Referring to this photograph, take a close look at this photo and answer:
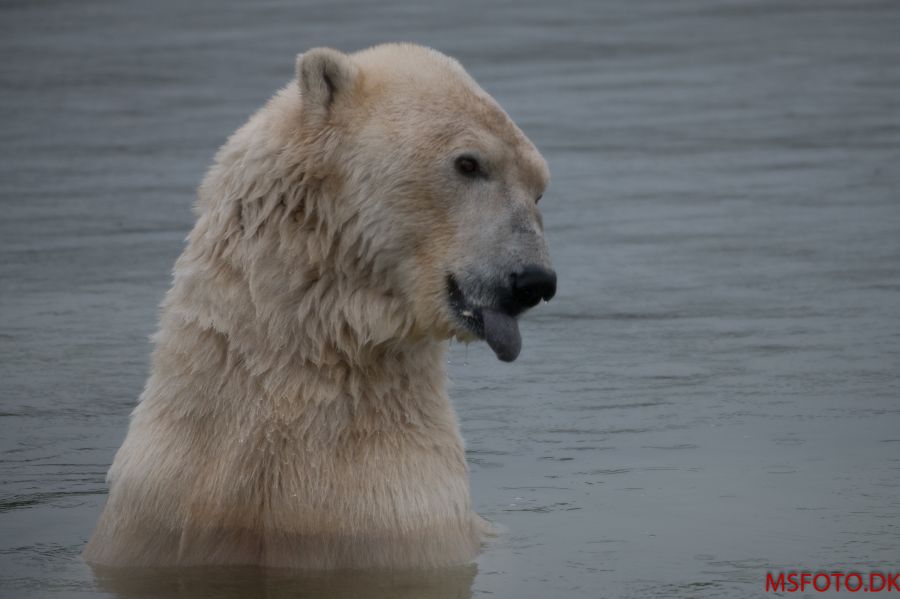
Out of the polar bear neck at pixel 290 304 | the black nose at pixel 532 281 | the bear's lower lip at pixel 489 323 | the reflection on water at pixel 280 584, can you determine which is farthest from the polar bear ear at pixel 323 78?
the reflection on water at pixel 280 584

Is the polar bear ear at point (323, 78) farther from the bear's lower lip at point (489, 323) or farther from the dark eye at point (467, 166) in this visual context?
the bear's lower lip at point (489, 323)

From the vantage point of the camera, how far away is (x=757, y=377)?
24.6ft

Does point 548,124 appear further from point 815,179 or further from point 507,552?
point 507,552

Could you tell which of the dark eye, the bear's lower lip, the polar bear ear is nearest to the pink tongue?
the bear's lower lip

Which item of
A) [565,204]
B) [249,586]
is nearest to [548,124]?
[565,204]

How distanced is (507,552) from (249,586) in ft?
2.78

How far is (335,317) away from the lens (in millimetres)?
4781

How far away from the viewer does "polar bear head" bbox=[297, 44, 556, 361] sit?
4.66 meters

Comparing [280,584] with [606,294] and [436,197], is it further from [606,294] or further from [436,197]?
[606,294]

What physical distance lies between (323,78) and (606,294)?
4.40 metres

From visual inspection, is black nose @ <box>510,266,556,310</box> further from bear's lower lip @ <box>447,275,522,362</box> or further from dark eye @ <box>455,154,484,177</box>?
dark eye @ <box>455,154,484,177</box>

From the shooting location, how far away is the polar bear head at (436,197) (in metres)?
4.66

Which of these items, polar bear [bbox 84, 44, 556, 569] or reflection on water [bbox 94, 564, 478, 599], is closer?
polar bear [bbox 84, 44, 556, 569]

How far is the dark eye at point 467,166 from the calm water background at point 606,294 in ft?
3.63
